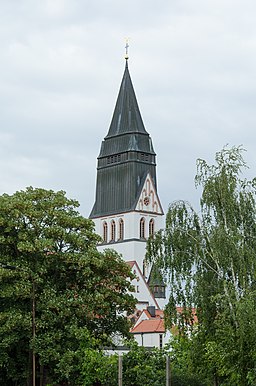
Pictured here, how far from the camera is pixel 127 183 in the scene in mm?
118188

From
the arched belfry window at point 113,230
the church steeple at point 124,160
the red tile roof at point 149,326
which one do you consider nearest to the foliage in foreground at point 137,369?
the red tile roof at point 149,326

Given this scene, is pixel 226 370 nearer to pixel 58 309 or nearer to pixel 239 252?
pixel 239 252

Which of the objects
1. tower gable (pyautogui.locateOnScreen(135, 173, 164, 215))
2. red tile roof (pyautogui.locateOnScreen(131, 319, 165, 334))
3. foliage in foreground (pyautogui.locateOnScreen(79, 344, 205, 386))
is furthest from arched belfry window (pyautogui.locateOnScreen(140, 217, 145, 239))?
foliage in foreground (pyautogui.locateOnScreen(79, 344, 205, 386))

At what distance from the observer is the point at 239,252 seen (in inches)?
1168

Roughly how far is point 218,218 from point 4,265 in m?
13.8

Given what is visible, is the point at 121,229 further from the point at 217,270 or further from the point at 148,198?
the point at 217,270

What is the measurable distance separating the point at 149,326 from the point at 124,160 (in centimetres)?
2710

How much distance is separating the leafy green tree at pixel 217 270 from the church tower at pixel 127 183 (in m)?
84.2

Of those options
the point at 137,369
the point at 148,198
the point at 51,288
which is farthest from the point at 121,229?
the point at 137,369

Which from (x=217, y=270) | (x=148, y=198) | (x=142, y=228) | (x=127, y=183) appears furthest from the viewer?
(x=142, y=228)

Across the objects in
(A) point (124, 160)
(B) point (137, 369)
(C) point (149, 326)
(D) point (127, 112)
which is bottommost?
(B) point (137, 369)

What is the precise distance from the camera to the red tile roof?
9843 centimetres

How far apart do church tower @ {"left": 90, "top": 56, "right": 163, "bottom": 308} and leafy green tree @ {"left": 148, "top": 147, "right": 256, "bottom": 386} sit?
3314 inches

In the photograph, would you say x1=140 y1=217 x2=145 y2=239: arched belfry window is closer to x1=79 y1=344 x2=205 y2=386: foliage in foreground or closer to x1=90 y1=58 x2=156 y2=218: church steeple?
x1=90 y1=58 x2=156 y2=218: church steeple
